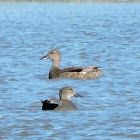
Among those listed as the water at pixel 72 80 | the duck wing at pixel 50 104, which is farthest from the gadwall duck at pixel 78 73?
the duck wing at pixel 50 104

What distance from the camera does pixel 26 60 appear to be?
18.7 meters

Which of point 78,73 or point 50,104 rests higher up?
point 78,73

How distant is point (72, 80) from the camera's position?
1569cm

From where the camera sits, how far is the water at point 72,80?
34.9 ft

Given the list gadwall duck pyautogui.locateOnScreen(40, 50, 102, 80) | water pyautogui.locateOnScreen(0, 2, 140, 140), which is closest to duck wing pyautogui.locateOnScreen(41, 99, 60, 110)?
water pyautogui.locateOnScreen(0, 2, 140, 140)

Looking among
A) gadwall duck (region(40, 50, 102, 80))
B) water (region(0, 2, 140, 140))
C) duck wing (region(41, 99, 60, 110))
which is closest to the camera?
water (region(0, 2, 140, 140))

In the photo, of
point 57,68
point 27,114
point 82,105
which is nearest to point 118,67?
point 57,68

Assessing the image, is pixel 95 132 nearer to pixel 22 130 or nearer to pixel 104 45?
pixel 22 130

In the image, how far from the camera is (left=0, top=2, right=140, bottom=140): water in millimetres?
10633

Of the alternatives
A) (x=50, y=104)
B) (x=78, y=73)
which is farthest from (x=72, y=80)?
(x=50, y=104)

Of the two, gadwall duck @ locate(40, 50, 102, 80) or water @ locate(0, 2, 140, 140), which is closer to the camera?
water @ locate(0, 2, 140, 140)

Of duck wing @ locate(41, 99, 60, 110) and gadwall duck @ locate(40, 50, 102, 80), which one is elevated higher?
gadwall duck @ locate(40, 50, 102, 80)

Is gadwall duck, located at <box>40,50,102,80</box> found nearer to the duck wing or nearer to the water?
the water

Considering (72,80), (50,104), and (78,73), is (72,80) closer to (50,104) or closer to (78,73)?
(78,73)
